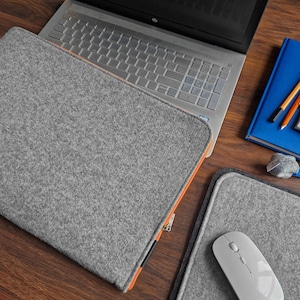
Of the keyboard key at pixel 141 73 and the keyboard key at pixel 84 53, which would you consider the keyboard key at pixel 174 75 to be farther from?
the keyboard key at pixel 84 53

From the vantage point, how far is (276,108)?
1.96 ft

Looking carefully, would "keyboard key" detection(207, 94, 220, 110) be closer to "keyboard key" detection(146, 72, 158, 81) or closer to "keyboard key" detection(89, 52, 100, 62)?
"keyboard key" detection(146, 72, 158, 81)

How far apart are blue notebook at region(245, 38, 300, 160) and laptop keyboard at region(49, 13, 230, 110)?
0.24ft

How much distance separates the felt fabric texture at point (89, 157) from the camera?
0.48 metres

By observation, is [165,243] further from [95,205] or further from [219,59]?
[219,59]

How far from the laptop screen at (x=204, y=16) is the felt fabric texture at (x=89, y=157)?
150 mm

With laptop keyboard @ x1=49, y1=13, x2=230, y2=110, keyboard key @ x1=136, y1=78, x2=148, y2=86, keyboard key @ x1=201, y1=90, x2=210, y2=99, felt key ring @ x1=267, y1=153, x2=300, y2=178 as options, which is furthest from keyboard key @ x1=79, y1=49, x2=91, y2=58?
felt key ring @ x1=267, y1=153, x2=300, y2=178

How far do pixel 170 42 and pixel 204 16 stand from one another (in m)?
0.08

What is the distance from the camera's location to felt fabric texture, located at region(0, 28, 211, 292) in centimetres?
48

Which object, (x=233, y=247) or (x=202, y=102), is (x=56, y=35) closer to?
(x=202, y=102)

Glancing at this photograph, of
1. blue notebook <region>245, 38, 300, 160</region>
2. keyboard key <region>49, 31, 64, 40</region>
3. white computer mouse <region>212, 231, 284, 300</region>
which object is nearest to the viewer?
white computer mouse <region>212, 231, 284, 300</region>

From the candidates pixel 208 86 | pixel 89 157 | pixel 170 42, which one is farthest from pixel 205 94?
pixel 89 157

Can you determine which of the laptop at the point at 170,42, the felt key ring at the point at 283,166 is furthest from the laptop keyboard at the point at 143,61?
the felt key ring at the point at 283,166

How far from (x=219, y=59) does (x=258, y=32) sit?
115 mm
